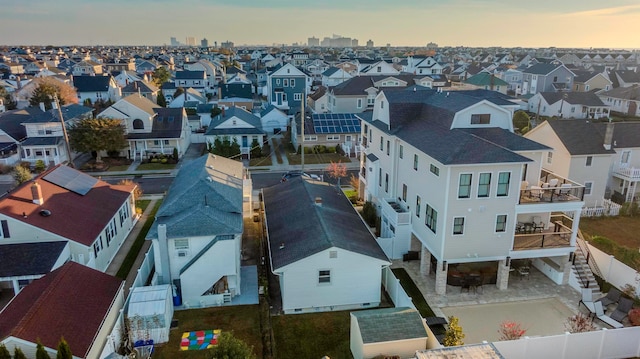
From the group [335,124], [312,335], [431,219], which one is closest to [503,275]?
[431,219]

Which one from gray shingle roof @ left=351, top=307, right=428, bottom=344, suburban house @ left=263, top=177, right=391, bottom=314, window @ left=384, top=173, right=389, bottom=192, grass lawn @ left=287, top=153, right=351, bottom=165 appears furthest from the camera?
grass lawn @ left=287, top=153, right=351, bottom=165

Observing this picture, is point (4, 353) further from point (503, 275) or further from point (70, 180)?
point (503, 275)

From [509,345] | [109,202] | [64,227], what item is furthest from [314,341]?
[109,202]

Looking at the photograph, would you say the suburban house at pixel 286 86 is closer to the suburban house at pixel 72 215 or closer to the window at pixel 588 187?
the suburban house at pixel 72 215

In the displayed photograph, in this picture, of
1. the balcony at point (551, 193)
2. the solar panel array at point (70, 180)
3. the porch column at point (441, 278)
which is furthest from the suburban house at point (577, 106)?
the solar panel array at point (70, 180)

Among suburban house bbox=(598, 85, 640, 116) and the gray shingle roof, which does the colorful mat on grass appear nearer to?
the gray shingle roof

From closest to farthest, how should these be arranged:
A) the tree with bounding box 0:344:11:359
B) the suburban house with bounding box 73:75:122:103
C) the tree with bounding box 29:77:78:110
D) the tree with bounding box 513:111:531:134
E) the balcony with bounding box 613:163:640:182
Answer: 1. the tree with bounding box 0:344:11:359
2. the balcony with bounding box 613:163:640:182
3. the tree with bounding box 513:111:531:134
4. the tree with bounding box 29:77:78:110
5. the suburban house with bounding box 73:75:122:103

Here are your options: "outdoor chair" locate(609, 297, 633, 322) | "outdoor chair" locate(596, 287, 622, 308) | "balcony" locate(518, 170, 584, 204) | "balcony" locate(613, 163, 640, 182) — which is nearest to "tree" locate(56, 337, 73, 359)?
"balcony" locate(518, 170, 584, 204)
